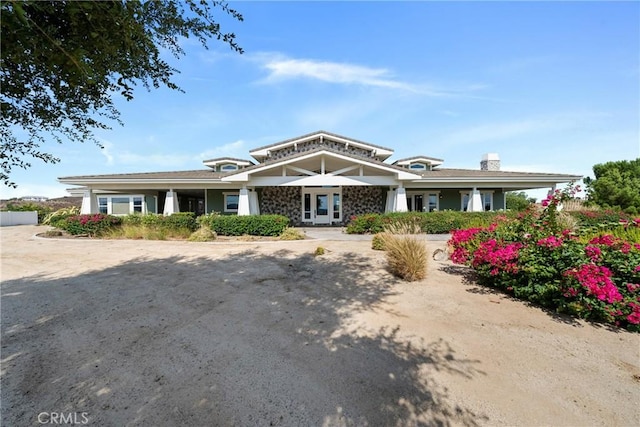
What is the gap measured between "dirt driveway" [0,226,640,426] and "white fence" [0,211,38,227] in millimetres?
30111

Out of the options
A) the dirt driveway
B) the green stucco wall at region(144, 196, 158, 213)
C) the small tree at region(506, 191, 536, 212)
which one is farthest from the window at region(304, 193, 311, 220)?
the dirt driveway

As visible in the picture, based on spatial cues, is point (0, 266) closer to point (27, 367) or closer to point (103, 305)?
point (103, 305)

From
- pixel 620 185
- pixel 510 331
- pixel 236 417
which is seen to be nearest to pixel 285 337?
pixel 236 417

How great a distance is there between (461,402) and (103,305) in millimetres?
5399

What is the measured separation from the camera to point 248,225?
13.5 metres

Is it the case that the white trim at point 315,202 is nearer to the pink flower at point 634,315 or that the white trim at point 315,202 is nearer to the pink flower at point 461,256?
the pink flower at point 461,256

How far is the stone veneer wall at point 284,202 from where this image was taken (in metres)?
19.9

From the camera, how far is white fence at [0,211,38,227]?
84.5ft

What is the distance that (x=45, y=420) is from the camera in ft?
7.41

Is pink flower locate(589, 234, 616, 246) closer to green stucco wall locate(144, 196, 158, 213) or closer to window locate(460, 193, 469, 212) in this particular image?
window locate(460, 193, 469, 212)

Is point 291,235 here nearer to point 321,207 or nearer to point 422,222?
point 422,222

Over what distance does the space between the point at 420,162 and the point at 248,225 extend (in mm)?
14330

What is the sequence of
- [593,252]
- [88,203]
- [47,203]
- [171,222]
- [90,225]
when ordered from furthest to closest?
1. [47,203]
2. [88,203]
3. [90,225]
4. [171,222]
5. [593,252]

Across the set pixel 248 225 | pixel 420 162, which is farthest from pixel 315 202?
pixel 420 162
